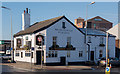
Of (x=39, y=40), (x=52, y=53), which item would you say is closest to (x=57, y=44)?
(x=52, y=53)

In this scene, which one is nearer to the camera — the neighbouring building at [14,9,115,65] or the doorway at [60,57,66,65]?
the neighbouring building at [14,9,115,65]

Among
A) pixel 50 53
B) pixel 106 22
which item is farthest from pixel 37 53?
A: pixel 106 22

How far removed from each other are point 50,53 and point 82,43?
24.5ft

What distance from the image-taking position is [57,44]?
103 ft

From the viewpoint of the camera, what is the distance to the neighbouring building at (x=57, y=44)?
99.6 ft

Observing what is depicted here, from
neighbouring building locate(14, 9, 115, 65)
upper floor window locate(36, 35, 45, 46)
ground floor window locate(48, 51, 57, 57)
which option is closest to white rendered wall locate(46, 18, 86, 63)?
neighbouring building locate(14, 9, 115, 65)

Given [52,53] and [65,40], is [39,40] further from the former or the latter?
[65,40]

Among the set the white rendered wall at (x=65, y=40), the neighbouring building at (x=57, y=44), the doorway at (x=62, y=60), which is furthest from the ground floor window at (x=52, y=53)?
the doorway at (x=62, y=60)

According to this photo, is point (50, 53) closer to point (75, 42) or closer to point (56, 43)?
A: point (56, 43)

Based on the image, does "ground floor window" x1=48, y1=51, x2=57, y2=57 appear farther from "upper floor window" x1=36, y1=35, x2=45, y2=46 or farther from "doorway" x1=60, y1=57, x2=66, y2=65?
"upper floor window" x1=36, y1=35, x2=45, y2=46

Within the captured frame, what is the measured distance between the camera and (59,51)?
103ft

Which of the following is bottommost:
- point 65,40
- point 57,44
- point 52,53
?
point 52,53

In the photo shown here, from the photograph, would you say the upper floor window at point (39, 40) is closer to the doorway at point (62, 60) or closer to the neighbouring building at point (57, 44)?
the neighbouring building at point (57, 44)

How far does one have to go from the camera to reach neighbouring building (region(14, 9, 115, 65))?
30.4 metres
